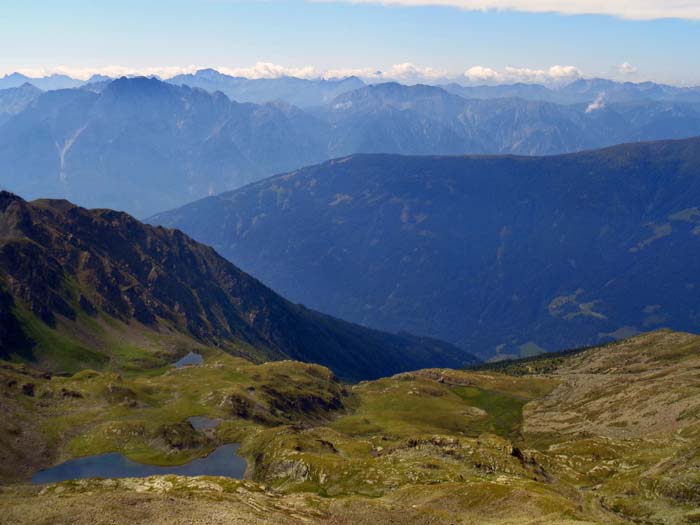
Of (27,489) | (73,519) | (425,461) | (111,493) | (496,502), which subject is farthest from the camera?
(425,461)

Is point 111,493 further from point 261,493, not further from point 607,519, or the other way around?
point 607,519

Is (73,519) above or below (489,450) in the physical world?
above

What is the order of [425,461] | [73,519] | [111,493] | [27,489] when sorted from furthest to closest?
[425,461]
[27,489]
[111,493]
[73,519]

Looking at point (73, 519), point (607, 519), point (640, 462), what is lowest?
point (640, 462)

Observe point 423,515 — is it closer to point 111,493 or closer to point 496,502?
point 496,502

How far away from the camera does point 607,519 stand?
142m

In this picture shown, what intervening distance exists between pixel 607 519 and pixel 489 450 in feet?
177

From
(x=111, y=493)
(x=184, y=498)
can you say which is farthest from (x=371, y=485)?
(x=111, y=493)

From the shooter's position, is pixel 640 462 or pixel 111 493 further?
pixel 640 462

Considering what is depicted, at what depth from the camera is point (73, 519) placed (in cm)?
11306

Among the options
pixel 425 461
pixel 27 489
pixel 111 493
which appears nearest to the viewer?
pixel 111 493

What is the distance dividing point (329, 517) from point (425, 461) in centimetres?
5463

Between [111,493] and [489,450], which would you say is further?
[489,450]

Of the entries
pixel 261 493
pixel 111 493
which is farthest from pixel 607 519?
pixel 111 493
